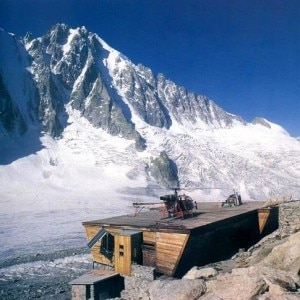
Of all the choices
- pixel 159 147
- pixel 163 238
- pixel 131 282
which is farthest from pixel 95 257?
pixel 159 147

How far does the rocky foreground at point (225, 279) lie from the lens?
12766mm

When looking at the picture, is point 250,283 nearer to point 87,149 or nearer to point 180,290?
point 180,290

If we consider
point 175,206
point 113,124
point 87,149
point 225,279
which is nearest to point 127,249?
point 175,206

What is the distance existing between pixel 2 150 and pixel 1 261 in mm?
73516

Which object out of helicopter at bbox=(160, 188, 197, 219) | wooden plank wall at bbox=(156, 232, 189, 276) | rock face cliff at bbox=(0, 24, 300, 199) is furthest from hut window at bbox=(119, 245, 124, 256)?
rock face cliff at bbox=(0, 24, 300, 199)

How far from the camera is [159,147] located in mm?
144000

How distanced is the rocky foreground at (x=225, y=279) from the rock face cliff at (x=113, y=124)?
77711 mm

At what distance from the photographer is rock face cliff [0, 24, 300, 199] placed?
12431cm

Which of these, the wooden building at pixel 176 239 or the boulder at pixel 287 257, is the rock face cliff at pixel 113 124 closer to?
the wooden building at pixel 176 239

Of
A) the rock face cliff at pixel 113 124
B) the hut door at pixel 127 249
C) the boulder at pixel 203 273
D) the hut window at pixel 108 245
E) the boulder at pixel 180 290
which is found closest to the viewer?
the boulder at pixel 180 290

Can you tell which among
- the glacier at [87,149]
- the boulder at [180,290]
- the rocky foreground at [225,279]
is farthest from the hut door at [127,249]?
the glacier at [87,149]

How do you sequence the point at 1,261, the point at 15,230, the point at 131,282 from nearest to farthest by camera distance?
1. the point at 131,282
2. the point at 1,261
3. the point at 15,230

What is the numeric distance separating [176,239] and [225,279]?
756 cm

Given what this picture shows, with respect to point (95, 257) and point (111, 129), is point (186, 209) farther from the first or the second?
point (111, 129)
